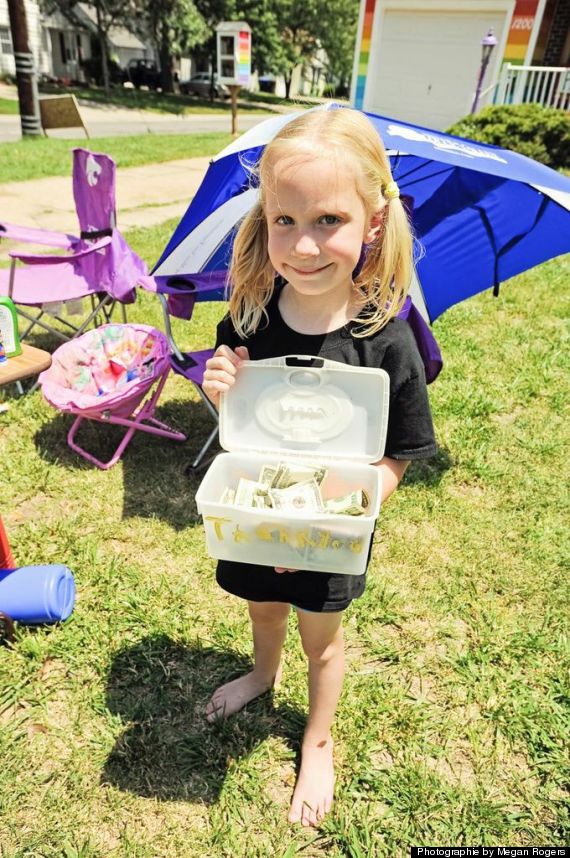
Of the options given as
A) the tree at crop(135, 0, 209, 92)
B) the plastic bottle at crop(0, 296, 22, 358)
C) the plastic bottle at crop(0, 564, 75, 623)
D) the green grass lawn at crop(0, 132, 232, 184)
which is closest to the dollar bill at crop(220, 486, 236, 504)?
the plastic bottle at crop(0, 296, 22, 358)

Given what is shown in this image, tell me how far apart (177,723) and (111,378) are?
205 centimetres

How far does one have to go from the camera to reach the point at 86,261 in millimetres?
4184

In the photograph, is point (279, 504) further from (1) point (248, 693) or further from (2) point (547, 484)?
(2) point (547, 484)

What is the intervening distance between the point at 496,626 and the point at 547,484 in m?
1.12

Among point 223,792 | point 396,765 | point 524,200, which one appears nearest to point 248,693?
point 223,792

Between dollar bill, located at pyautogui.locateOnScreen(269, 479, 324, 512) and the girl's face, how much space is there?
0.45m

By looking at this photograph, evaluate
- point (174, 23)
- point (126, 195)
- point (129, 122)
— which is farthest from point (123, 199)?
point (174, 23)

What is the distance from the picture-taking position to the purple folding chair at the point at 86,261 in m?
3.87

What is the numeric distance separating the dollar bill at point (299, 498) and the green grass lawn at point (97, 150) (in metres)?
9.81

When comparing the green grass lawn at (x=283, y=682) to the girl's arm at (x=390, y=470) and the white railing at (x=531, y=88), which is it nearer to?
the girl's arm at (x=390, y=470)

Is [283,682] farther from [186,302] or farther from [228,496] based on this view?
[186,302]

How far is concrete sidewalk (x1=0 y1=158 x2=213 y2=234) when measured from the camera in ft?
24.9

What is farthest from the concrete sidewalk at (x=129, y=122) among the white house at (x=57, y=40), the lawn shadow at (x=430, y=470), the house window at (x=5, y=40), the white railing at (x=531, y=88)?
the lawn shadow at (x=430, y=470)

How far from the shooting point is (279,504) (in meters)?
1.31
